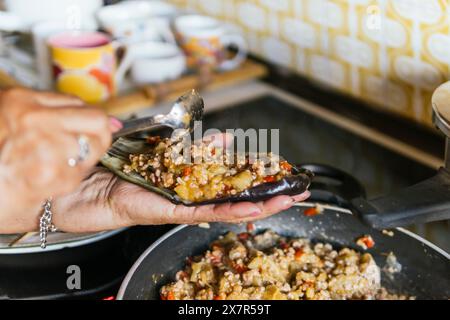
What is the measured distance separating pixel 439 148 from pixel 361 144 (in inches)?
7.1

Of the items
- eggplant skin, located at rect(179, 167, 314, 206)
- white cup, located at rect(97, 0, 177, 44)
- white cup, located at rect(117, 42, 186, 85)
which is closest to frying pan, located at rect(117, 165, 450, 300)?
eggplant skin, located at rect(179, 167, 314, 206)

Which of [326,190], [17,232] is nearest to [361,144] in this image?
[326,190]

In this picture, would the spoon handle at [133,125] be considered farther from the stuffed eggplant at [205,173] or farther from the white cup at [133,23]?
the white cup at [133,23]

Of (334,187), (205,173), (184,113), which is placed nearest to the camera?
(205,173)

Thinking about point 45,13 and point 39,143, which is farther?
point 45,13

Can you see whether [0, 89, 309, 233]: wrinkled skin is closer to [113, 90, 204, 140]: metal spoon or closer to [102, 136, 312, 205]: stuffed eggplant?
[102, 136, 312, 205]: stuffed eggplant

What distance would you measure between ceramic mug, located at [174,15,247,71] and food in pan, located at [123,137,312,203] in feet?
2.32

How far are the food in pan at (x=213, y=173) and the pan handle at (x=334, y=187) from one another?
21 cm

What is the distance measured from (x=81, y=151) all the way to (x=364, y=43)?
2.89 ft

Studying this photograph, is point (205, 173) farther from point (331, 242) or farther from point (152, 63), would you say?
point (152, 63)

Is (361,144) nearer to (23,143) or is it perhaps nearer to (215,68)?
(215,68)

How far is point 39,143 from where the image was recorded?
80cm

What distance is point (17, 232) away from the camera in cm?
114

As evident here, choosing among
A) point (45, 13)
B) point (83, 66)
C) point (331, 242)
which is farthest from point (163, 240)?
point (45, 13)
